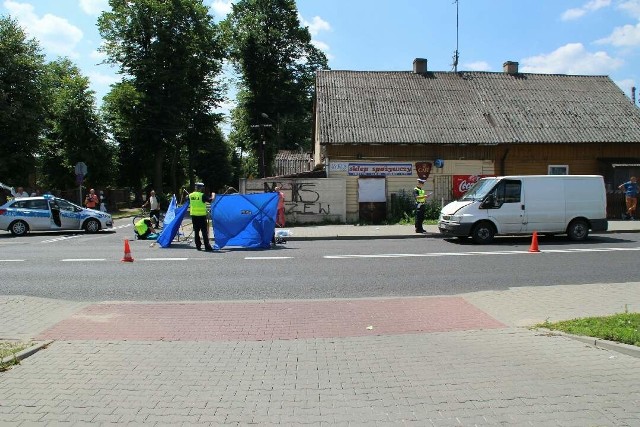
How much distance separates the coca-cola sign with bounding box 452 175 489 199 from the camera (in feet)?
77.8

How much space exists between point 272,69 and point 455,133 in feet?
97.6

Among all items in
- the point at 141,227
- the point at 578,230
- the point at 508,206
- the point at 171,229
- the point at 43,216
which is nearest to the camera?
the point at 171,229

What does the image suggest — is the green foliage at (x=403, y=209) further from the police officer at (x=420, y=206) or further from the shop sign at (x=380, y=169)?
the police officer at (x=420, y=206)

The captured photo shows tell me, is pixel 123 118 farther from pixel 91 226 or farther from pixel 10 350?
pixel 10 350

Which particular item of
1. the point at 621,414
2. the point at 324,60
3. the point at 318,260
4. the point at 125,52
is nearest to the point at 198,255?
the point at 318,260

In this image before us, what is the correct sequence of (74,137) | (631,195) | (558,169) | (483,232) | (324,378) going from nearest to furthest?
(324,378)
(483,232)
(631,195)
(558,169)
(74,137)

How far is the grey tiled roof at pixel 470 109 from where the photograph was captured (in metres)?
23.9

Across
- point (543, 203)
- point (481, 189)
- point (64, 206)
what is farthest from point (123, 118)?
point (543, 203)

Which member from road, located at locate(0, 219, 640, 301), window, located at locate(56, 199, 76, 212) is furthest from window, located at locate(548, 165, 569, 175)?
window, located at locate(56, 199, 76, 212)

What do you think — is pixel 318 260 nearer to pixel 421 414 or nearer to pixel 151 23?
pixel 421 414

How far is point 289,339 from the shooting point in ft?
19.6

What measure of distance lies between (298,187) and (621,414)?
61.1ft

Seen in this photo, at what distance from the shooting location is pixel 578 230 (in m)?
16.3

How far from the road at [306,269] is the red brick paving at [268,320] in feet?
2.94
